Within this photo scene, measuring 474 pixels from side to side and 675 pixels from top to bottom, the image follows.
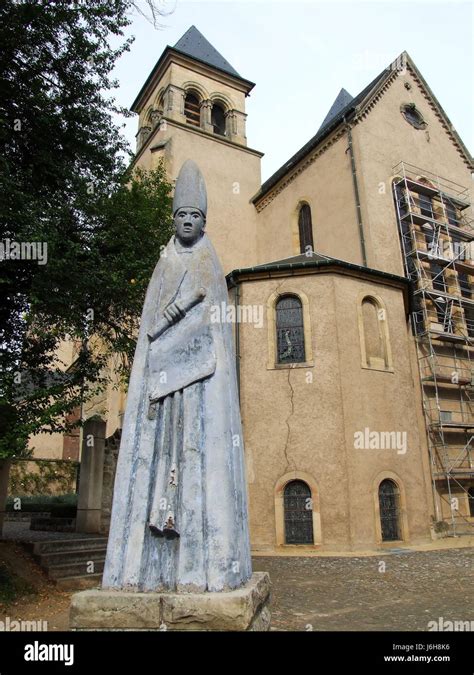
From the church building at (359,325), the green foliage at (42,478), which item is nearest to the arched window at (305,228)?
the church building at (359,325)

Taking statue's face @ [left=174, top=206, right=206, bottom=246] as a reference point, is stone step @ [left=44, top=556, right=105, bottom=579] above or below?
below

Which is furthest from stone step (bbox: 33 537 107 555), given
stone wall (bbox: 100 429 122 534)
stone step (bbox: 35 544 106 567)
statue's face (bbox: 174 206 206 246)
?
statue's face (bbox: 174 206 206 246)

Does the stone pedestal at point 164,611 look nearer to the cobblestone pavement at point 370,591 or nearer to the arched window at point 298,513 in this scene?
the cobblestone pavement at point 370,591

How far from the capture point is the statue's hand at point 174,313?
3400 mm

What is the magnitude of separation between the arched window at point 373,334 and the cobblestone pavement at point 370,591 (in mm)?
A: 5666

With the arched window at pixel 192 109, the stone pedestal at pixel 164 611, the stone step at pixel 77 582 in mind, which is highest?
the arched window at pixel 192 109

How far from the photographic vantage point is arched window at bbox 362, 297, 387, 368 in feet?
50.5

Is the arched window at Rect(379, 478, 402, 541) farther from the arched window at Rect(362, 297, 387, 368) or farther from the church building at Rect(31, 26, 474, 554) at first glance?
the arched window at Rect(362, 297, 387, 368)

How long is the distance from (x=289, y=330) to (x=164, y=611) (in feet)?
42.8

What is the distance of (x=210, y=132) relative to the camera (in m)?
26.4

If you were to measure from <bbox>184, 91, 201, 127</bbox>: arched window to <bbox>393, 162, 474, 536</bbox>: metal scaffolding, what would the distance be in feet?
43.2

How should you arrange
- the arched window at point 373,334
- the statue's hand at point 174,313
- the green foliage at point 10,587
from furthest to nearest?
the arched window at point 373,334
the green foliage at point 10,587
the statue's hand at point 174,313

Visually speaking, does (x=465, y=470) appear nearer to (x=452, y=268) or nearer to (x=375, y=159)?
(x=452, y=268)
